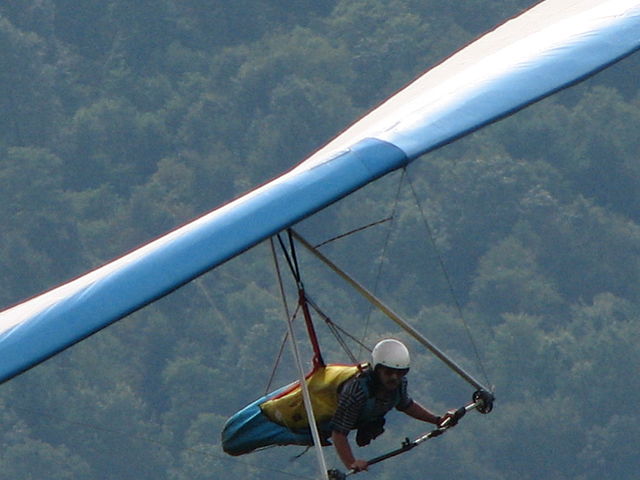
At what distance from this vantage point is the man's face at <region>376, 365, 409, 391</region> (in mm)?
13734

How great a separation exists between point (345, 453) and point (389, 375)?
52 centimetres

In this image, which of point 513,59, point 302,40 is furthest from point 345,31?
point 513,59

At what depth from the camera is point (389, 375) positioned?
1374cm

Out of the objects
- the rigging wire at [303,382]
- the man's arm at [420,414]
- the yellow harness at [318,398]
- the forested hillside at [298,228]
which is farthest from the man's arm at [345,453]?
the forested hillside at [298,228]

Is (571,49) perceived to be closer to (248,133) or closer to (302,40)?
(248,133)

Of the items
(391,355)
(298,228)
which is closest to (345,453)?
(391,355)

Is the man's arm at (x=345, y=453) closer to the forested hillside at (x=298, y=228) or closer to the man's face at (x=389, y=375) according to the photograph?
the man's face at (x=389, y=375)

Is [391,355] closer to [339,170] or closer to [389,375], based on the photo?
[389,375]

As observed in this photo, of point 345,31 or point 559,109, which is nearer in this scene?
point 559,109

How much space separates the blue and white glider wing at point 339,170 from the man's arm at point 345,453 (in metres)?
1.40

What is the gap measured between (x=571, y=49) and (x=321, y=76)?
60316 mm

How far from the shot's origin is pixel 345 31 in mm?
78375

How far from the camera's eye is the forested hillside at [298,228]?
5488 centimetres

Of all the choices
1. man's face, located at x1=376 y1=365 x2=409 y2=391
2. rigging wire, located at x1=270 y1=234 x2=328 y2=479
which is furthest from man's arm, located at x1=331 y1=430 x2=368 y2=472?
man's face, located at x1=376 y1=365 x2=409 y2=391
